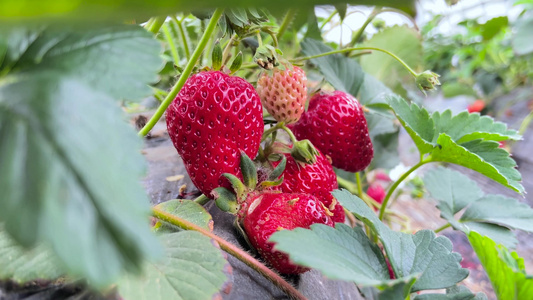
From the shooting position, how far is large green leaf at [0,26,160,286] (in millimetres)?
115

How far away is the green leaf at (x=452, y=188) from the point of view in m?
0.59

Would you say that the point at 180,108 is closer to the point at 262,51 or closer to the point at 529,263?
the point at 262,51

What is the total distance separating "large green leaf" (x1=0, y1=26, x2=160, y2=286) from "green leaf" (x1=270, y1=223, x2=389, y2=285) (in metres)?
0.12

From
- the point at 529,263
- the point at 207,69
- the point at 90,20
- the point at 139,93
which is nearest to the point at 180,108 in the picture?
the point at 207,69

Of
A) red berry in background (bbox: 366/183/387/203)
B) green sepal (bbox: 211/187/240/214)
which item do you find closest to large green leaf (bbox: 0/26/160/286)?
green sepal (bbox: 211/187/240/214)

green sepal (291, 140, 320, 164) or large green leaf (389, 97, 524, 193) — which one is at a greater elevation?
large green leaf (389, 97, 524, 193)

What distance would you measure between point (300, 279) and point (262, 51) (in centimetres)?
22

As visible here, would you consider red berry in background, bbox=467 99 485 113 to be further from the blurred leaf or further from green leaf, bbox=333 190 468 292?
green leaf, bbox=333 190 468 292

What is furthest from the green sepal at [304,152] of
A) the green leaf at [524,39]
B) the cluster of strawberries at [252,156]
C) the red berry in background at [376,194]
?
the green leaf at [524,39]

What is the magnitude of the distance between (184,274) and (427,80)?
0.39m

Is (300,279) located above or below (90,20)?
below

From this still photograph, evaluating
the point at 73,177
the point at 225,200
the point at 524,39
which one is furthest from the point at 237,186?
the point at 524,39

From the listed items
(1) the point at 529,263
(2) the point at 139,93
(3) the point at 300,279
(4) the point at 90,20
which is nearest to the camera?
(4) the point at 90,20

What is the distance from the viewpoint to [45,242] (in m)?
0.11
